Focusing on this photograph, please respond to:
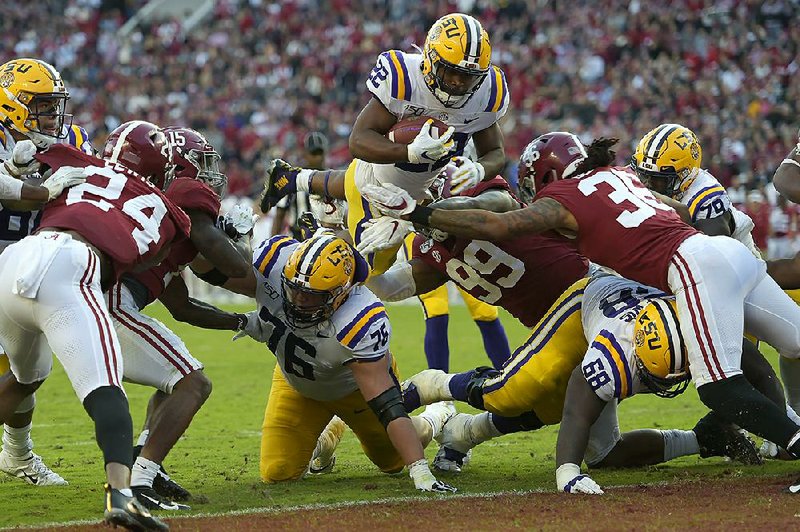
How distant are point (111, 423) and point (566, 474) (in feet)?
6.41

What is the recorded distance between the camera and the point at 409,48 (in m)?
20.3

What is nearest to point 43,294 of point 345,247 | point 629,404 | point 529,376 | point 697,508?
point 345,247

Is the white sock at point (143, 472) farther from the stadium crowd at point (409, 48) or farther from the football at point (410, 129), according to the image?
the stadium crowd at point (409, 48)

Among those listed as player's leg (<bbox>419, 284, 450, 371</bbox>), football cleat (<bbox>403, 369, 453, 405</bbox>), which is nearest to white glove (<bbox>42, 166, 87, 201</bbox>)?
football cleat (<bbox>403, 369, 453, 405</bbox>)

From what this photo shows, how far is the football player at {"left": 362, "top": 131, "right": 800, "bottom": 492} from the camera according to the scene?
4.90 m

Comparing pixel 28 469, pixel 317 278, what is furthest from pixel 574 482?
pixel 28 469

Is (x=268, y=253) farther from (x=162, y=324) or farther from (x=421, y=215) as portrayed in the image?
(x=421, y=215)

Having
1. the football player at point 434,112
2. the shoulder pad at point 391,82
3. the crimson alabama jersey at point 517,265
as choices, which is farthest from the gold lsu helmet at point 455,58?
the crimson alabama jersey at point 517,265

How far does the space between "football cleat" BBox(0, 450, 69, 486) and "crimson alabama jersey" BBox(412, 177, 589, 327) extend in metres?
2.26

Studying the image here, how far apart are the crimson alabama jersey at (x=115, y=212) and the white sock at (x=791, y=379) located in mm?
3385

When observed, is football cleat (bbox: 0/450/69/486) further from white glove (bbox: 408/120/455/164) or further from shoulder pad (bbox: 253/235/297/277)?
white glove (bbox: 408/120/455/164)

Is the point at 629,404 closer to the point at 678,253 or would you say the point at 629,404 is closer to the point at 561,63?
the point at 678,253

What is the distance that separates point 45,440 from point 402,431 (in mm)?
3039

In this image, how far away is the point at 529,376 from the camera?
214 inches
